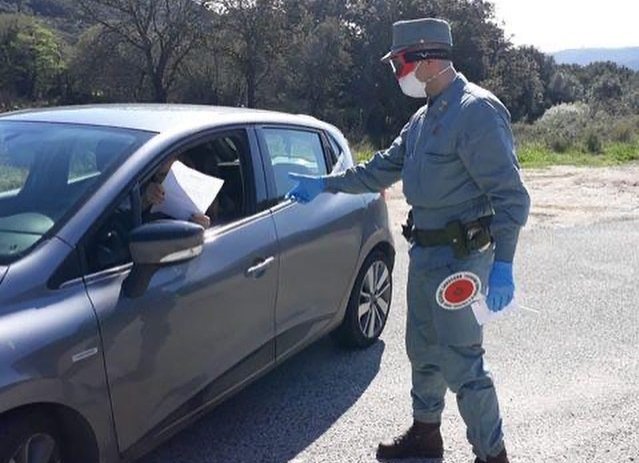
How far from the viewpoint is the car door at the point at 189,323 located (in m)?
2.84

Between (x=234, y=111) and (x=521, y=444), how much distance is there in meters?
2.27

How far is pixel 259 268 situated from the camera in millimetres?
3619

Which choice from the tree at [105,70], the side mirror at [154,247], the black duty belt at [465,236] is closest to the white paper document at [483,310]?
the black duty belt at [465,236]

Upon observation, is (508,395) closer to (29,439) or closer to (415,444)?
(415,444)

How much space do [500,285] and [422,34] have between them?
3.64 ft

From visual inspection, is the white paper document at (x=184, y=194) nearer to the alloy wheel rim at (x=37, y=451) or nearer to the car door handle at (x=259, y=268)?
the car door handle at (x=259, y=268)

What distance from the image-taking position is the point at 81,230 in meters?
2.81

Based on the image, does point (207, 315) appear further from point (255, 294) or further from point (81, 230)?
point (81, 230)

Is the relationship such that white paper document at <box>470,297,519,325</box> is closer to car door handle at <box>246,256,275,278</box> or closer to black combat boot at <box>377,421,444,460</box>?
black combat boot at <box>377,421,444,460</box>

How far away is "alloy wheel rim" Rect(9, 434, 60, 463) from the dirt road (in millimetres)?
7186

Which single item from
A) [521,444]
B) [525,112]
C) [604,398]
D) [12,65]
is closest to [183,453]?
[521,444]

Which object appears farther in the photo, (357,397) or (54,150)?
(357,397)

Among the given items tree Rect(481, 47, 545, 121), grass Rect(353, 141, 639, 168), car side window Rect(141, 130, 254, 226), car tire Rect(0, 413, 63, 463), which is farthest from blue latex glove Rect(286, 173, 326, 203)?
tree Rect(481, 47, 545, 121)

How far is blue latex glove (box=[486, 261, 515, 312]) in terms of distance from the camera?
3062mm
